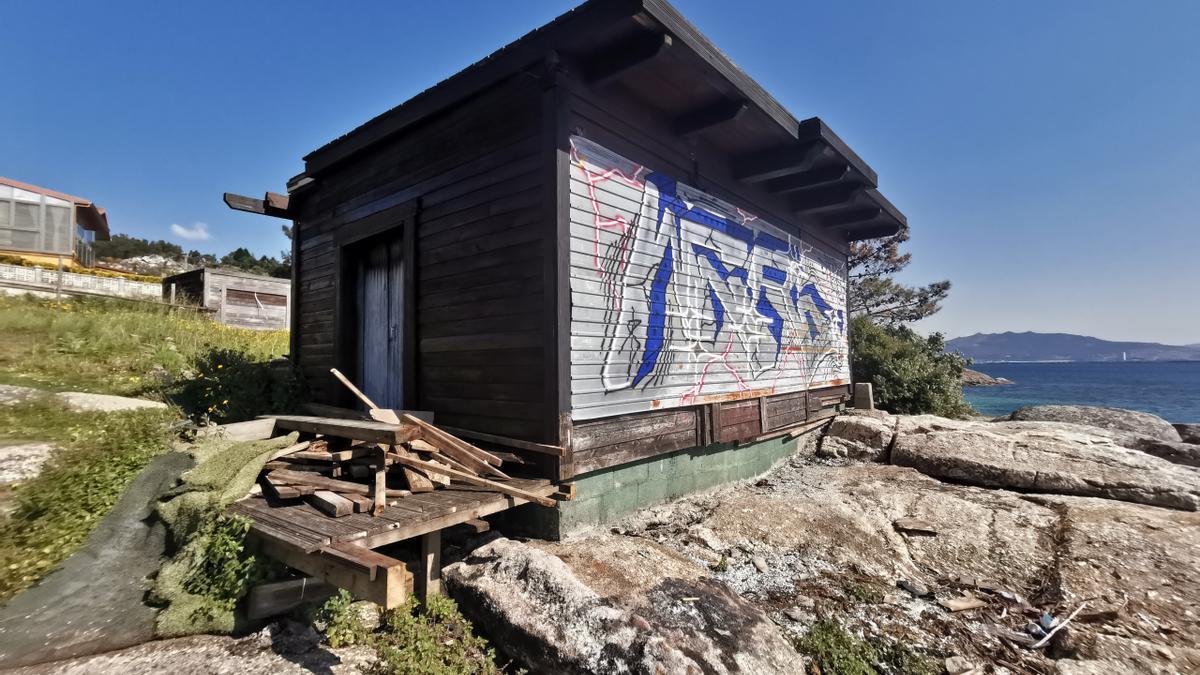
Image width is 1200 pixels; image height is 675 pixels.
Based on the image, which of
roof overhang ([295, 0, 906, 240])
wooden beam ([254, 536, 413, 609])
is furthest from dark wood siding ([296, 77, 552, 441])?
wooden beam ([254, 536, 413, 609])

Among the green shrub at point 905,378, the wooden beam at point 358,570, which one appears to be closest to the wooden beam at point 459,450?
the wooden beam at point 358,570

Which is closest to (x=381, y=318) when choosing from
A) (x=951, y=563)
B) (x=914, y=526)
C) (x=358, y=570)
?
(x=358, y=570)

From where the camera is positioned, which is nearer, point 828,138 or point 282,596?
point 282,596

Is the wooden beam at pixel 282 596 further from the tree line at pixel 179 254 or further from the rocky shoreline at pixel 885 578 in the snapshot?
the tree line at pixel 179 254

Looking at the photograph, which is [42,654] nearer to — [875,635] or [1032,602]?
[875,635]

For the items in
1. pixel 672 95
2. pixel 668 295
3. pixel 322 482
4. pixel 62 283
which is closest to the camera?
pixel 322 482

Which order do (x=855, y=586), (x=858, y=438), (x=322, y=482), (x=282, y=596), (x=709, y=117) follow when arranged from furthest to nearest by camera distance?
1. (x=858, y=438)
2. (x=709, y=117)
3. (x=855, y=586)
4. (x=322, y=482)
5. (x=282, y=596)

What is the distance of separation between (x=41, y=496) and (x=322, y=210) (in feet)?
16.8

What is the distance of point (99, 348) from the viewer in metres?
9.05

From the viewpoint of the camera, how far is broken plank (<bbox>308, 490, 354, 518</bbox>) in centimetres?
364

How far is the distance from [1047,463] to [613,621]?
289 inches

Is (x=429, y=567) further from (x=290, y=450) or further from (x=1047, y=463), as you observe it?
(x=1047, y=463)

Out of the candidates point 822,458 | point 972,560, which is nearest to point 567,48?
point 972,560

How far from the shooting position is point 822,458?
29.5ft
